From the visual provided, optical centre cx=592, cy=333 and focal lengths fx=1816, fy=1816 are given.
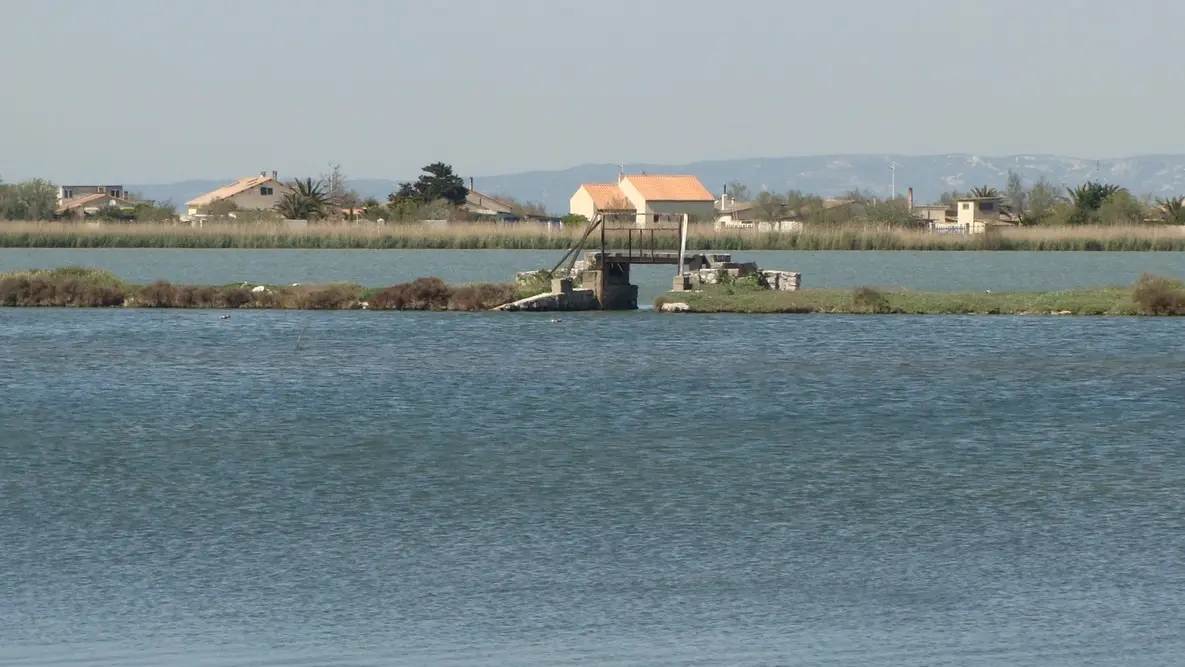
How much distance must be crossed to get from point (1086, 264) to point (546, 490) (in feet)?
276

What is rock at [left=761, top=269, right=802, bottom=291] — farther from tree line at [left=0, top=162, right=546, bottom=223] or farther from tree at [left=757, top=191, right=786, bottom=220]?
tree at [left=757, top=191, right=786, bottom=220]

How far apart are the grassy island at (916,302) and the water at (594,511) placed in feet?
36.3

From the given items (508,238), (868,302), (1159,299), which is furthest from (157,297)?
(508,238)

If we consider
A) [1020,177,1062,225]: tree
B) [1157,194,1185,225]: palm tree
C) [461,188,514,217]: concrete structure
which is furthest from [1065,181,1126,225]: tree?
[461,188,514,217]: concrete structure

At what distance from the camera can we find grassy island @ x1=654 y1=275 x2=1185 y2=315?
5019 centimetres

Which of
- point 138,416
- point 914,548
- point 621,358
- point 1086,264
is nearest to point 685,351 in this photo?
point 621,358

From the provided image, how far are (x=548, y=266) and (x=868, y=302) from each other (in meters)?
39.9

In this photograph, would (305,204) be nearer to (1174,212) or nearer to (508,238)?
(508,238)

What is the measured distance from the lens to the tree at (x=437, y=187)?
156 metres

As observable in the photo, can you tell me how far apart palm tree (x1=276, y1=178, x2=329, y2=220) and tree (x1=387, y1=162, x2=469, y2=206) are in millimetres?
13308

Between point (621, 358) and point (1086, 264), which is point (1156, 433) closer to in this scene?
point (621, 358)

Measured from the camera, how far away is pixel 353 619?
48.8ft

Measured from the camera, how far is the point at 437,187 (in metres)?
157

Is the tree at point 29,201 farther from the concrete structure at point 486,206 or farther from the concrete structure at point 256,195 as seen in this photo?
the concrete structure at point 486,206
